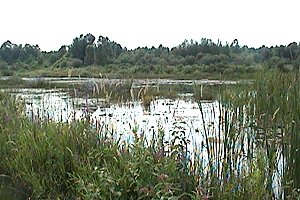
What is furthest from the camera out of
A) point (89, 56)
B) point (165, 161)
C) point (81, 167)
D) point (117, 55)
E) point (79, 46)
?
point (79, 46)

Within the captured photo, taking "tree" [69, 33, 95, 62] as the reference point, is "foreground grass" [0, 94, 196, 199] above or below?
below

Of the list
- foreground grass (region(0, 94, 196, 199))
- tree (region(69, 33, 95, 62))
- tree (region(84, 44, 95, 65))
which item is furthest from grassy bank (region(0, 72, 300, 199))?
tree (region(69, 33, 95, 62))

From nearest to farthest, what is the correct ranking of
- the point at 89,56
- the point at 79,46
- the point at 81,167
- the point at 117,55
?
the point at 81,167, the point at 89,56, the point at 117,55, the point at 79,46

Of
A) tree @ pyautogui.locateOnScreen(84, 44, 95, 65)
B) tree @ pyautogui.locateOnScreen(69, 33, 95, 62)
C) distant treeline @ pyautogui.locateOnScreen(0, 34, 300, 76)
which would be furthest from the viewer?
tree @ pyautogui.locateOnScreen(69, 33, 95, 62)

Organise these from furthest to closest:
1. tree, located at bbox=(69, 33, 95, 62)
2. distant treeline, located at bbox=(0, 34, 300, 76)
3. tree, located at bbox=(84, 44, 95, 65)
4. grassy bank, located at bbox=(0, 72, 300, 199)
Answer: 1. tree, located at bbox=(69, 33, 95, 62)
2. tree, located at bbox=(84, 44, 95, 65)
3. distant treeline, located at bbox=(0, 34, 300, 76)
4. grassy bank, located at bbox=(0, 72, 300, 199)

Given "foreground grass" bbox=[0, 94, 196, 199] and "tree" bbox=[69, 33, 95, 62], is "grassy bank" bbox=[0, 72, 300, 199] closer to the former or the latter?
"foreground grass" bbox=[0, 94, 196, 199]

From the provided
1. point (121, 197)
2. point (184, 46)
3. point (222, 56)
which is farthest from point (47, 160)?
point (184, 46)

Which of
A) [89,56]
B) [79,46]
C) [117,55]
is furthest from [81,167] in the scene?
[79,46]

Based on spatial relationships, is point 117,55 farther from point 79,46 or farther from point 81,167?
point 81,167

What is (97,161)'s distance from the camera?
4.21m

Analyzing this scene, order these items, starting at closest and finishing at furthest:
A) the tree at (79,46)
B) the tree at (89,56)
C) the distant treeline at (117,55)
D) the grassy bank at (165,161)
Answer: the grassy bank at (165,161)
the distant treeline at (117,55)
the tree at (89,56)
the tree at (79,46)

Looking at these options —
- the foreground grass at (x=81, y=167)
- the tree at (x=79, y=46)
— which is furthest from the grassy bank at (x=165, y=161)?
the tree at (x=79, y=46)

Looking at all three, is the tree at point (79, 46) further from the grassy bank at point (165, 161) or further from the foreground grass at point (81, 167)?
the grassy bank at point (165, 161)

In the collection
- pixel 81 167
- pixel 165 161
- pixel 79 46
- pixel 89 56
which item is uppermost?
pixel 79 46
